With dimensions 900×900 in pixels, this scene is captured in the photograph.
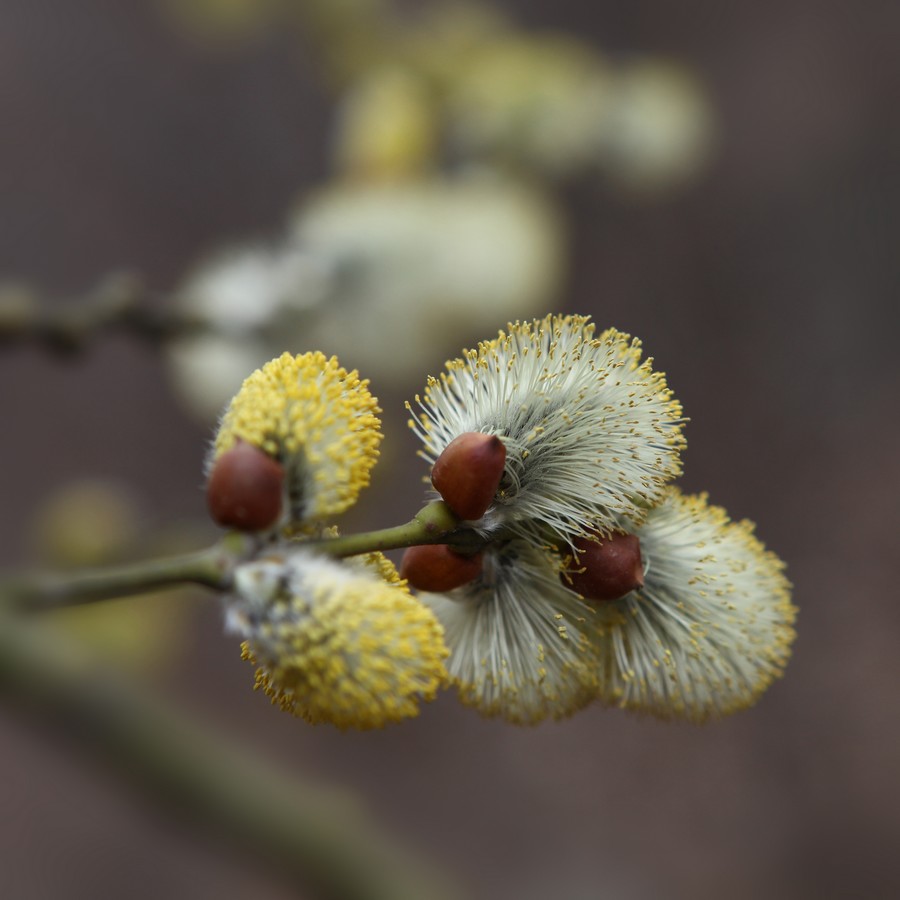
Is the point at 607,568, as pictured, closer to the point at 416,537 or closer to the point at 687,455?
the point at 416,537

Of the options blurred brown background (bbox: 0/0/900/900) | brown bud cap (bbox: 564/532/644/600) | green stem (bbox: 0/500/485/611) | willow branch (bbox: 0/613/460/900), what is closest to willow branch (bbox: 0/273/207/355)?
willow branch (bbox: 0/613/460/900)

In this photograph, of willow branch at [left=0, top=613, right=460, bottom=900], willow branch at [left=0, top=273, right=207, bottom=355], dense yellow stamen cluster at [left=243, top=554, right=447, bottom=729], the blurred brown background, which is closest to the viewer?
dense yellow stamen cluster at [left=243, top=554, right=447, bottom=729]

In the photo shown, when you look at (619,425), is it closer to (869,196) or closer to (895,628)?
(895,628)

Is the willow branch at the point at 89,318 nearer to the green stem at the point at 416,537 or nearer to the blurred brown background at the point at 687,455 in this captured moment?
the green stem at the point at 416,537

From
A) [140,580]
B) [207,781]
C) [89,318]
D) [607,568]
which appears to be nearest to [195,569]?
[140,580]

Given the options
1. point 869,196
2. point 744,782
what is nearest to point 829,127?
point 869,196

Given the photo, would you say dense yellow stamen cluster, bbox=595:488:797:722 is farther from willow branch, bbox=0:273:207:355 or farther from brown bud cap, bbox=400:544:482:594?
willow branch, bbox=0:273:207:355
